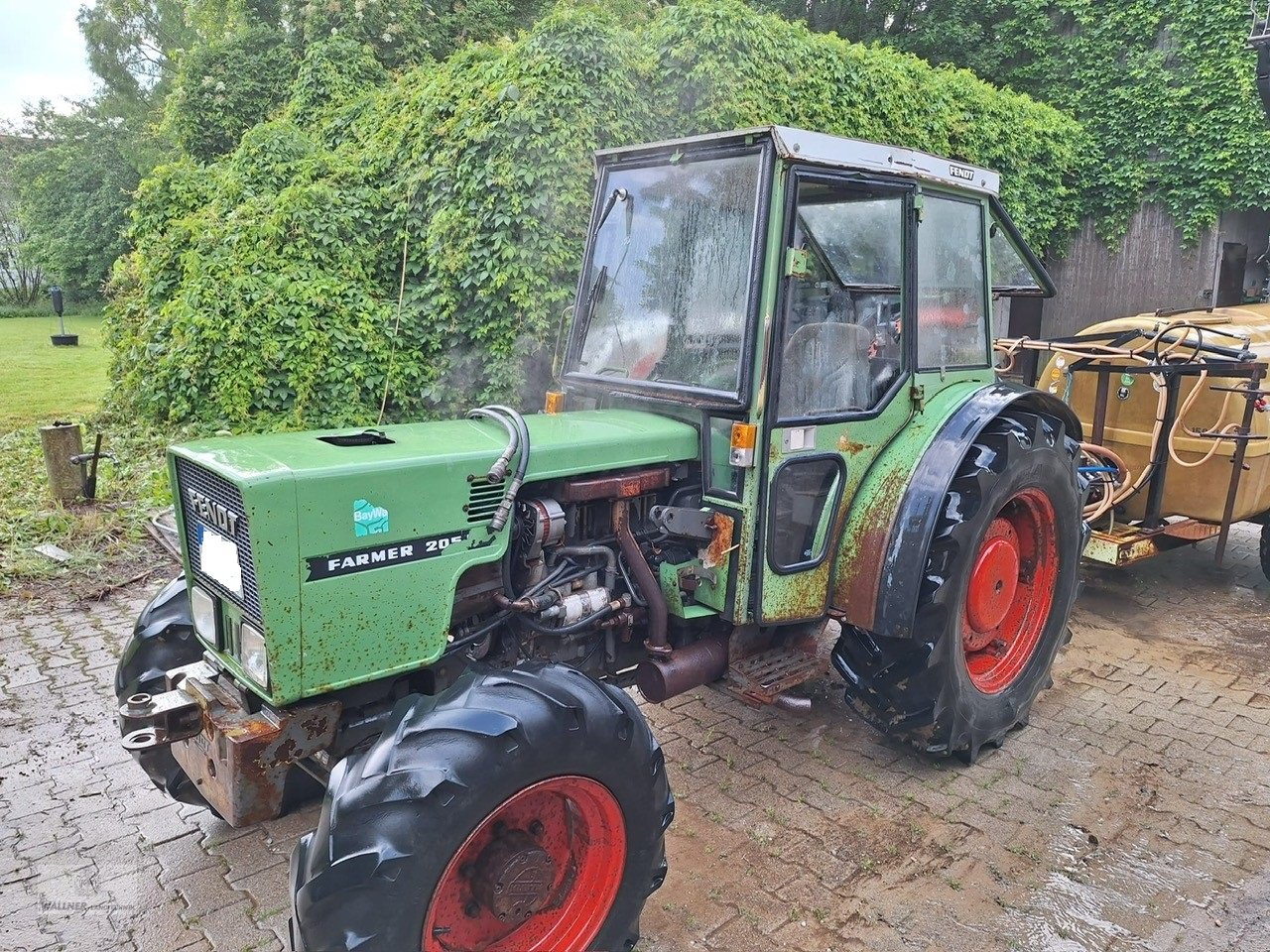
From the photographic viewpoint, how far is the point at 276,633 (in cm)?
230

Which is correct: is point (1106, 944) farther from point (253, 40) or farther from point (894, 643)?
point (253, 40)

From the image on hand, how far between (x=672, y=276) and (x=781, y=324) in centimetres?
49

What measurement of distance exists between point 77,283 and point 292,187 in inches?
885

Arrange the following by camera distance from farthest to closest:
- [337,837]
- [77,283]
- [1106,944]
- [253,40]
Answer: [77,283] → [253,40] → [1106,944] → [337,837]

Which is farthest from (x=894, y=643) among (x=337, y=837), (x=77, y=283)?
(x=77, y=283)

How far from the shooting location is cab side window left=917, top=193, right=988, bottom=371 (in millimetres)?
3482

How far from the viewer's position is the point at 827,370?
10.5ft

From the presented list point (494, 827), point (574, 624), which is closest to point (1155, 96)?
point (574, 624)

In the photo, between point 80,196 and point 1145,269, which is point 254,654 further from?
point 80,196

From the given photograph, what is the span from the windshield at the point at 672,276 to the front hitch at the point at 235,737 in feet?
5.20

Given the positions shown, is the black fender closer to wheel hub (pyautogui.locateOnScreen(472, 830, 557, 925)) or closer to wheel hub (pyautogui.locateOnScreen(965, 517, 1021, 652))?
wheel hub (pyautogui.locateOnScreen(472, 830, 557, 925))

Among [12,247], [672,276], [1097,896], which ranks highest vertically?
[12,247]

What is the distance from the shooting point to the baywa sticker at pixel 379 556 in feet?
7.70

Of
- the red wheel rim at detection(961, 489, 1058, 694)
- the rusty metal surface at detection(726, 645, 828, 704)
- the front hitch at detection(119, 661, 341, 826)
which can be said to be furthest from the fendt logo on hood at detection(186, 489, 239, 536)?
the red wheel rim at detection(961, 489, 1058, 694)
